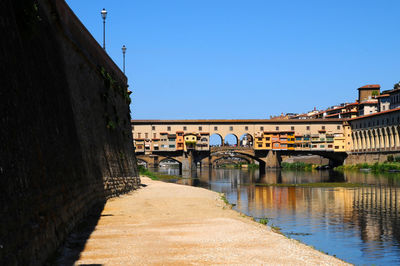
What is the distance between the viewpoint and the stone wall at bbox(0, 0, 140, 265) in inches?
342

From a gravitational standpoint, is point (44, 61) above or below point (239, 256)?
above

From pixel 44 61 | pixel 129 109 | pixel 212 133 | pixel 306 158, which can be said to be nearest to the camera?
pixel 44 61

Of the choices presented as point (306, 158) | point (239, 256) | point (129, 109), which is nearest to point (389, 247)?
point (239, 256)

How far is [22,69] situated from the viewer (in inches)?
424

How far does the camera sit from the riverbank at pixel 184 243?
455 inches

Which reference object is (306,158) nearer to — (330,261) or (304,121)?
(304,121)

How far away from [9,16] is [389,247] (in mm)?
14413

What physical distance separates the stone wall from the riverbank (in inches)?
43.4

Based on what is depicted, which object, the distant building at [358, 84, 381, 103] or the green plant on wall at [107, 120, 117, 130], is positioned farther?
the distant building at [358, 84, 381, 103]

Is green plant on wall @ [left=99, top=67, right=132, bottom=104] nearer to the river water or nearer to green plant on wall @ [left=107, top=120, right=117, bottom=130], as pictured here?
green plant on wall @ [left=107, top=120, right=117, bottom=130]

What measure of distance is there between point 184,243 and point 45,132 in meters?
4.59

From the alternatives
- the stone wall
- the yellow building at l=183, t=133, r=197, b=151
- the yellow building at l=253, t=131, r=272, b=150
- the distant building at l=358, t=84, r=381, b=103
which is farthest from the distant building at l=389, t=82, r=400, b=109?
the stone wall

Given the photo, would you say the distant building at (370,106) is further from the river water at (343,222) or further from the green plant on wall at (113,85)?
the green plant on wall at (113,85)

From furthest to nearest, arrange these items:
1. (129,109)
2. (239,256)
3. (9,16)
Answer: (129,109)
(239,256)
(9,16)
